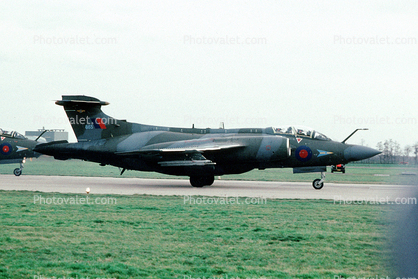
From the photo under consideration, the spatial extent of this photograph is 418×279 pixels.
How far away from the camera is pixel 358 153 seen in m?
21.5

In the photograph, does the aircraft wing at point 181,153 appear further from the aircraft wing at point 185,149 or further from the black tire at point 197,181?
the black tire at point 197,181

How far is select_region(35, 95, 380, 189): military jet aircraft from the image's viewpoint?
837 inches

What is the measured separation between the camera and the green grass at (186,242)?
20.6 feet

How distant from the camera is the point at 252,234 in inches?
349

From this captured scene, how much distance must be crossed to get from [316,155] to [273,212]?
10288mm

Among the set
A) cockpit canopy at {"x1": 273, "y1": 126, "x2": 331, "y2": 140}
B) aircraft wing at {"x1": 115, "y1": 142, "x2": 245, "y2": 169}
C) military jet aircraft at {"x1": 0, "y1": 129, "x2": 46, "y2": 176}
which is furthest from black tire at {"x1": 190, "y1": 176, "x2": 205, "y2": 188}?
military jet aircraft at {"x1": 0, "y1": 129, "x2": 46, "y2": 176}

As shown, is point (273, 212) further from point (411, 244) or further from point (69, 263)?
point (411, 244)

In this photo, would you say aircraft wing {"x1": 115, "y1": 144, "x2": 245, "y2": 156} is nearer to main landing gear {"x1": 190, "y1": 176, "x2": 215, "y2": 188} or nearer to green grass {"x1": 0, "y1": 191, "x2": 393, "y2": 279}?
main landing gear {"x1": 190, "y1": 176, "x2": 215, "y2": 188}

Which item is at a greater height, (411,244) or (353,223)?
(411,244)

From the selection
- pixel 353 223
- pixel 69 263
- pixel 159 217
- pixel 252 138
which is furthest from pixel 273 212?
pixel 252 138

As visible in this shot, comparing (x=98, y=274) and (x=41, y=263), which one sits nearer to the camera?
(x=98, y=274)

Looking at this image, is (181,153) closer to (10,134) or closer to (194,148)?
(194,148)

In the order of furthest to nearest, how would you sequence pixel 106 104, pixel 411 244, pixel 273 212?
pixel 106 104, pixel 273 212, pixel 411 244

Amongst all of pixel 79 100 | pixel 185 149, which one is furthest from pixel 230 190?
pixel 79 100
